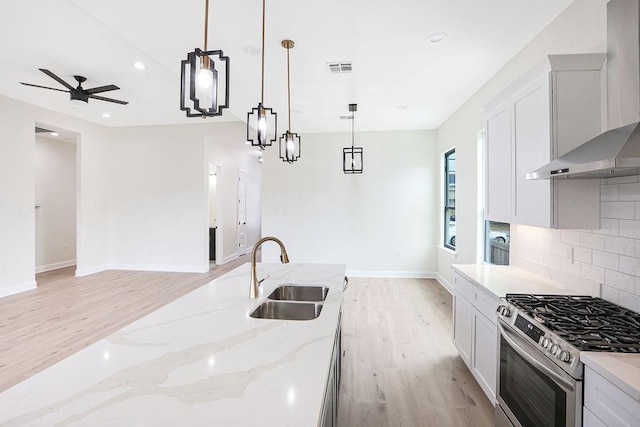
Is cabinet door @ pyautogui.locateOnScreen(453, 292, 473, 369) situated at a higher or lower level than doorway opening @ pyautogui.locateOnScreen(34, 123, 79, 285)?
lower

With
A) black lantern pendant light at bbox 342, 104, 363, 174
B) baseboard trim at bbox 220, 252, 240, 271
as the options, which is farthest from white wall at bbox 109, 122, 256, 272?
black lantern pendant light at bbox 342, 104, 363, 174

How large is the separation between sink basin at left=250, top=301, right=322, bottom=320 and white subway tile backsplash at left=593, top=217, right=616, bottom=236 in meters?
1.78

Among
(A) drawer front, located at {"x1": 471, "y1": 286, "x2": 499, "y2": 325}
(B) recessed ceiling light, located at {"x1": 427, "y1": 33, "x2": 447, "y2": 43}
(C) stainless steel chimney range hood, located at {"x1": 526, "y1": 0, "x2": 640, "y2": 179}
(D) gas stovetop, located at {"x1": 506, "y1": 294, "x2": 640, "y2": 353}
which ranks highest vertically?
(B) recessed ceiling light, located at {"x1": 427, "y1": 33, "x2": 447, "y2": 43}

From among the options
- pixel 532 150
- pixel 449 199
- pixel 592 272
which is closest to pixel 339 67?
pixel 532 150

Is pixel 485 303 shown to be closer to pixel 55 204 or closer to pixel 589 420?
pixel 589 420

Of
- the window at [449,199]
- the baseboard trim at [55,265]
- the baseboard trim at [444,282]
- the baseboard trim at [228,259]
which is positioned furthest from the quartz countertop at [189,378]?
the baseboard trim at [55,265]

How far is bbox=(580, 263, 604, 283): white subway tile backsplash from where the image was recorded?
1.98 metres

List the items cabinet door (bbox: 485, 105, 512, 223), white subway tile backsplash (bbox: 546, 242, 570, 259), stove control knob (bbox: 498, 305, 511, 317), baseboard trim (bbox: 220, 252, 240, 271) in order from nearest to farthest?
stove control knob (bbox: 498, 305, 511, 317) → white subway tile backsplash (bbox: 546, 242, 570, 259) → cabinet door (bbox: 485, 105, 512, 223) → baseboard trim (bbox: 220, 252, 240, 271)

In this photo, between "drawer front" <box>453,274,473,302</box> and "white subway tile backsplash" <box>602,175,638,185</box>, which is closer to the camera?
"white subway tile backsplash" <box>602,175,638,185</box>

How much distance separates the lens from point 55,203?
262 inches

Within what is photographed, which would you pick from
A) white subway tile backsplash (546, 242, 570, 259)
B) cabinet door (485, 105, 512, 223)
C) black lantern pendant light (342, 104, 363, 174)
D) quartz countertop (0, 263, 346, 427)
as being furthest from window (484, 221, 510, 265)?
quartz countertop (0, 263, 346, 427)

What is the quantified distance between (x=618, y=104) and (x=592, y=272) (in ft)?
3.44

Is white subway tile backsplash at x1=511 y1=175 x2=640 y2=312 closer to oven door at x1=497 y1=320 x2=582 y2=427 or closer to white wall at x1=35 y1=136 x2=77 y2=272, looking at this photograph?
oven door at x1=497 y1=320 x2=582 y2=427

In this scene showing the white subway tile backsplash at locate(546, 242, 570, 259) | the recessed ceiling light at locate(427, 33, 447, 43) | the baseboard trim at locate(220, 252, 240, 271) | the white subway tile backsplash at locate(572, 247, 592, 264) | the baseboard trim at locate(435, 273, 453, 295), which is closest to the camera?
the white subway tile backsplash at locate(572, 247, 592, 264)
